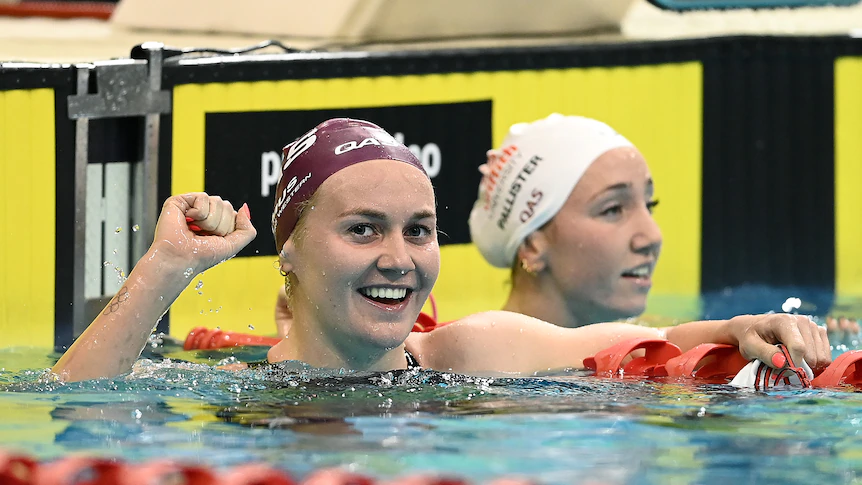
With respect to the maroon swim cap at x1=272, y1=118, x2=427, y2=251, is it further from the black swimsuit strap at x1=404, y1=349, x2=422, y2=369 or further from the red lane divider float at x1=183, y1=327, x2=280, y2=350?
the red lane divider float at x1=183, y1=327, x2=280, y2=350

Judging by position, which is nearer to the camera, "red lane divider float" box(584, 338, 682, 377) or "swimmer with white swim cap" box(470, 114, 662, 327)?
"red lane divider float" box(584, 338, 682, 377)

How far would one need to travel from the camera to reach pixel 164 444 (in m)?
2.57

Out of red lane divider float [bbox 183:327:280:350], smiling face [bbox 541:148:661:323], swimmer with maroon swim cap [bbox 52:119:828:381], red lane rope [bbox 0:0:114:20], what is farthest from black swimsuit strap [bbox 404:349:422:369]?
red lane rope [bbox 0:0:114:20]

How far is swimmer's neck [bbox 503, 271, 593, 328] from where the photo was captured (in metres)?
4.38

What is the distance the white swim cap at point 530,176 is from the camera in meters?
4.38

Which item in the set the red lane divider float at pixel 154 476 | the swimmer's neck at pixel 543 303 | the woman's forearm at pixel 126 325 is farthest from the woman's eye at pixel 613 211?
the red lane divider float at pixel 154 476

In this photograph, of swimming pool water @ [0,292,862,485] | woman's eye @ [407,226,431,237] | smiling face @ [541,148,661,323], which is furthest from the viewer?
smiling face @ [541,148,661,323]

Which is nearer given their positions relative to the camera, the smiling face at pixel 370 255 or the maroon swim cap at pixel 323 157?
the smiling face at pixel 370 255

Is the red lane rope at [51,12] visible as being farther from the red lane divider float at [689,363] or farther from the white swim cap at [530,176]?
the red lane divider float at [689,363]

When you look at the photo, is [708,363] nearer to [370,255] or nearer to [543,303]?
[370,255]

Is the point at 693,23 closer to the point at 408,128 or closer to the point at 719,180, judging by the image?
the point at 719,180

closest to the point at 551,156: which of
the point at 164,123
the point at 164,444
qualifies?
the point at 164,123

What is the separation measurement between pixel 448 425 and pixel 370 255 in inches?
19.3

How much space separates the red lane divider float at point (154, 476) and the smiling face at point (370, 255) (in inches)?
35.1
